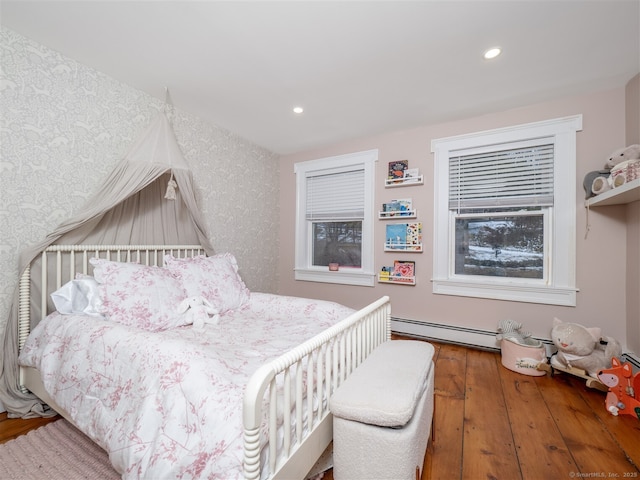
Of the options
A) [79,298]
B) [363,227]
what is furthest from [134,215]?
[363,227]

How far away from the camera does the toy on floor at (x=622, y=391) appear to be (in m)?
1.77

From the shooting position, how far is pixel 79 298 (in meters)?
1.79

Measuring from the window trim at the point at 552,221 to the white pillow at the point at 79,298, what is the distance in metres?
2.95

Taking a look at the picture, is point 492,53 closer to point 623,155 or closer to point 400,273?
point 623,155

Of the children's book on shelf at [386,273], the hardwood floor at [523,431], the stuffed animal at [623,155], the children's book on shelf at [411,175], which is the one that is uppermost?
the children's book on shelf at [411,175]

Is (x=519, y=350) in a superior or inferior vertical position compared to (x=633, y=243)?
inferior

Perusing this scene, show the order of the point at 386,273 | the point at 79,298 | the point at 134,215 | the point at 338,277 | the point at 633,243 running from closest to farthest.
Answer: the point at 79,298
the point at 633,243
the point at 134,215
the point at 386,273
the point at 338,277

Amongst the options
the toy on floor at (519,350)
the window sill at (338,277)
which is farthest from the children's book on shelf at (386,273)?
the toy on floor at (519,350)

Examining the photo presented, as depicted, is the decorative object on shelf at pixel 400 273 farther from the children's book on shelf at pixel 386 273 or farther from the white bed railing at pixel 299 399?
the white bed railing at pixel 299 399

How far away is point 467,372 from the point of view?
2.38 meters

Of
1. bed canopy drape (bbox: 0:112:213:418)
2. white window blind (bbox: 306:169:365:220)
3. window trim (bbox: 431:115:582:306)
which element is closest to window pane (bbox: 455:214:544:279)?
window trim (bbox: 431:115:582:306)

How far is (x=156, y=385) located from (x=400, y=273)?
104 inches

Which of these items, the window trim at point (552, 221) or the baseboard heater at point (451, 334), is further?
the baseboard heater at point (451, 334)

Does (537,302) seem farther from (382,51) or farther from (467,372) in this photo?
(382,51)
